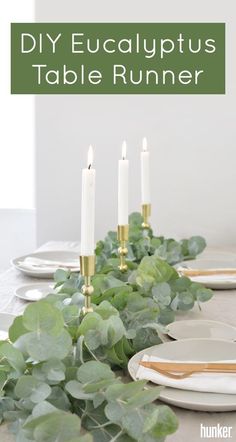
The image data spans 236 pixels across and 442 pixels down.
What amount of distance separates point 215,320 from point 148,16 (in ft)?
5.02

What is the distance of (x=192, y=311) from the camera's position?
54.7 inches

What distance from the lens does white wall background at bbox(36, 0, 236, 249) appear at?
2.54m

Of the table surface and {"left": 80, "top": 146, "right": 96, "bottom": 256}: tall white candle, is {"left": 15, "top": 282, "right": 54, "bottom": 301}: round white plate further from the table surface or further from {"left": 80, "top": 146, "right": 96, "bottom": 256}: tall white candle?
{"left": 80, "top": 146, "right": 96, "bottom": 256}: tall white candle

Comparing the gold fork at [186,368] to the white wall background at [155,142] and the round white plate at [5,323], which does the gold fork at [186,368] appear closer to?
the round white plate at [5,323]

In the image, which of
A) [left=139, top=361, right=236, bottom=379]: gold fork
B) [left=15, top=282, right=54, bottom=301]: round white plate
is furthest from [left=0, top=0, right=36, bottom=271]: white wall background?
[left=139, top=361, right=236, bottom=379]: gold fork

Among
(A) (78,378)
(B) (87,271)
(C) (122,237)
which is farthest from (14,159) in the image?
(A) (78,378)

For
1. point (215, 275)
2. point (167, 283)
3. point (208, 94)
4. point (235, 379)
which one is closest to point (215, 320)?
point (167, 283)

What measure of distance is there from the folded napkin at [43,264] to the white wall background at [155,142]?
2.63 ft

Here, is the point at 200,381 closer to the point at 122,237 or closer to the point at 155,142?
the point at 122,237

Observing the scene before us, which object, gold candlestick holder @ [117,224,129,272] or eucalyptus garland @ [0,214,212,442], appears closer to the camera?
eucalyptus garland @ [0,214,212,442]

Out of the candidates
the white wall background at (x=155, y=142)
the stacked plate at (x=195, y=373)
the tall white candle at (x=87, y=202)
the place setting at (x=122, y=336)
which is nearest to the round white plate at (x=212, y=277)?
the place setting at (x=122, y=336)

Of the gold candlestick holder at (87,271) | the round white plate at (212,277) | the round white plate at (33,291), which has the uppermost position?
the gold candlestick holder at (87,271)

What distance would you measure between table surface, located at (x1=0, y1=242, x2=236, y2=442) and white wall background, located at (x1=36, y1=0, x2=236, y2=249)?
1.28 ft

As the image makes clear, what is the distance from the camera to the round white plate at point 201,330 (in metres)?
1.17
